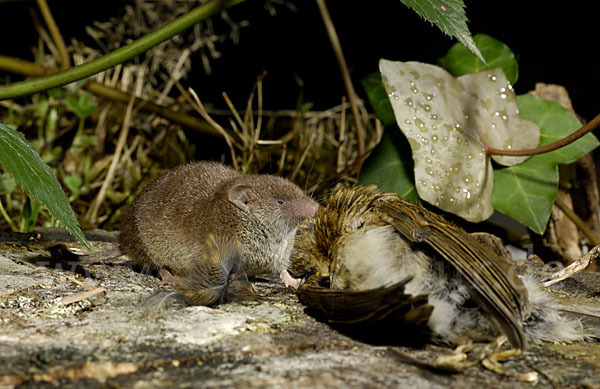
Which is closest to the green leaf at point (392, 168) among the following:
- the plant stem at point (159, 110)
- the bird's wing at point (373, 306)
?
the bird's wing at point (373, 306)

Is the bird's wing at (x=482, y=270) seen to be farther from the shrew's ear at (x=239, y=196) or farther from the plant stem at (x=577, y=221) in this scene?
the plant stem at (x=577, y=221)

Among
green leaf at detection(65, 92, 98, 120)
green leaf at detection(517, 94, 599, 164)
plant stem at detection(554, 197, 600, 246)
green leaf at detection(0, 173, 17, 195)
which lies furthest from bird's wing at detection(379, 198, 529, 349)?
green leaf at detection(65, 92, 98, 120)

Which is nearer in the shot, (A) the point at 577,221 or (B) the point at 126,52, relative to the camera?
(B) the point at 126,52

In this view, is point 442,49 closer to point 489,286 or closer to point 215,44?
point 489,286

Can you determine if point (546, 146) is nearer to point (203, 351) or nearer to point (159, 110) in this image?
point (203, 351)

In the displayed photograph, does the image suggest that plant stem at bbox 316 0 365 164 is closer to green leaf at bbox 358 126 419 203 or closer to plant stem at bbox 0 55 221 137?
green leaf at bbox 358 126 419 203

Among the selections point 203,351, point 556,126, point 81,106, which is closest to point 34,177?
point 203,351
